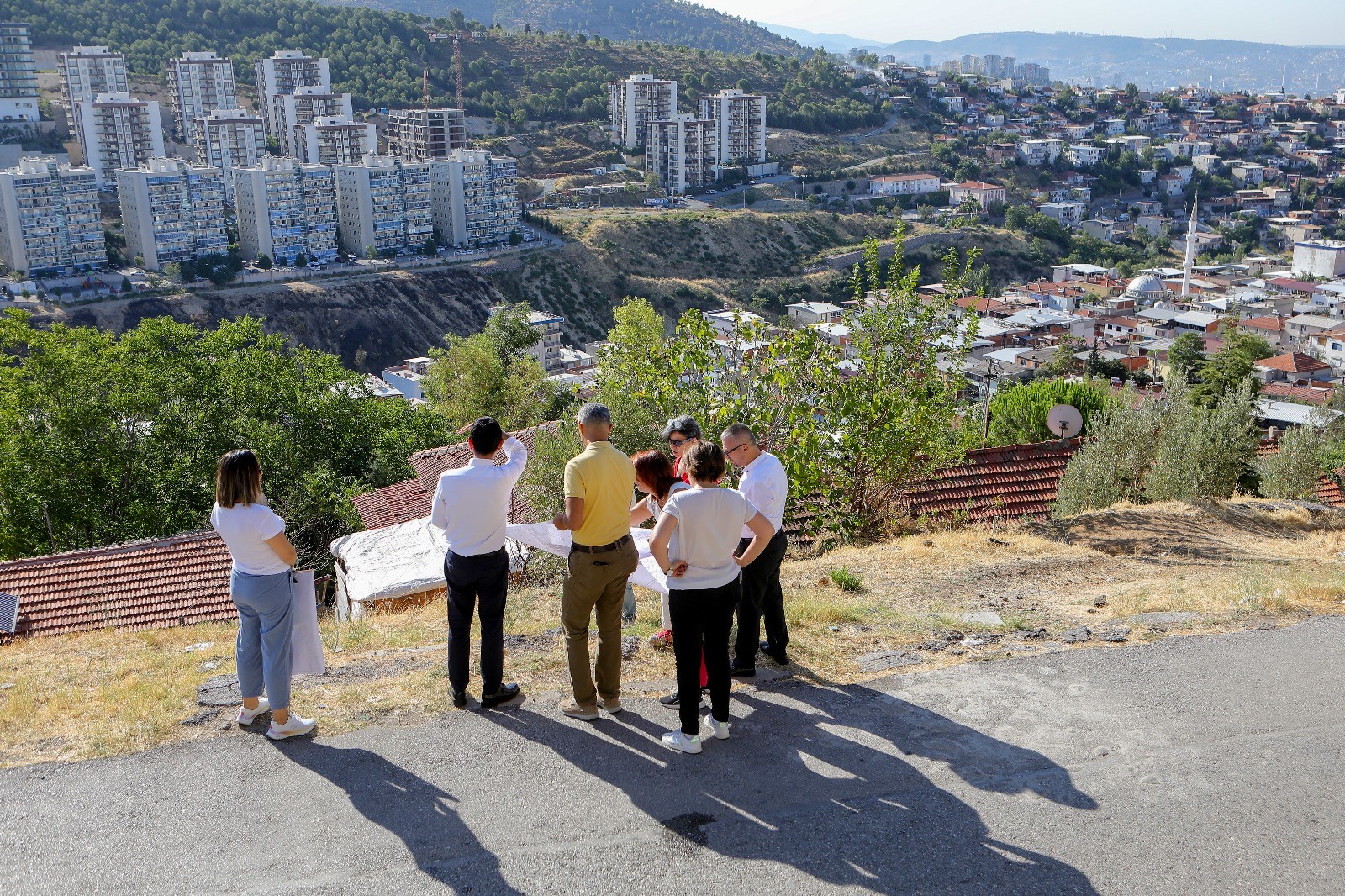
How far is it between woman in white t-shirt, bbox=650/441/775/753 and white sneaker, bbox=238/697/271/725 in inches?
71.1

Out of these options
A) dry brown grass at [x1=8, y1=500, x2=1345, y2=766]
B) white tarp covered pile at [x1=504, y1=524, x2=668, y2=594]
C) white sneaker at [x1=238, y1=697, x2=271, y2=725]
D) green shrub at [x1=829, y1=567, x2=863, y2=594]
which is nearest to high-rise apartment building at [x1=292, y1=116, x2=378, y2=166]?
dry brown grass at [x1=8, y1=500, x2=1345, y2=766]

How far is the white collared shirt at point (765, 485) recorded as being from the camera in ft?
15.3

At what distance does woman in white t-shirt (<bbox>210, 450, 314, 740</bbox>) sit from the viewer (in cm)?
417

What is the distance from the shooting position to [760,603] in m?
4.86

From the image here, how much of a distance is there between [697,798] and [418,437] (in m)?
15.3

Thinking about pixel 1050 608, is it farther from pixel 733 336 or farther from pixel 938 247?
pixel 938 247

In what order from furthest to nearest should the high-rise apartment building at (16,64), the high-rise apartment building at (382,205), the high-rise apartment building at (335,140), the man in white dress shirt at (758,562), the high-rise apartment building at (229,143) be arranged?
the high-rise apartment building at (16,64), the high-rise apartment building at (335,140), the high-rise apartment building at (229,143), the high-rise apartment building at (382,205), the man in white dress shirt at (758,562)

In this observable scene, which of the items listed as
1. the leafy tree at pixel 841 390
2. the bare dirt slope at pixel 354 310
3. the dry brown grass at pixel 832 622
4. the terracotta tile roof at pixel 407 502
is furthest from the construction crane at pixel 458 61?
the dry brown grass at pixel 832 622

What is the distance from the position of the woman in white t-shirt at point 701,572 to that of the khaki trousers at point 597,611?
0.29 m

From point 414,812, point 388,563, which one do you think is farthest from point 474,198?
point 414,812

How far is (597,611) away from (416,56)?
107147 mm

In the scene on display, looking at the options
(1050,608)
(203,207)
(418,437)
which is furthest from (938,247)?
(1050,608)

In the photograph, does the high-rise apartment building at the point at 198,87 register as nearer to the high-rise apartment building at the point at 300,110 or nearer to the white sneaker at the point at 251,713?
the high-rise apartment building at the point at 300,110

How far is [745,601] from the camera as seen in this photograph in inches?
191
